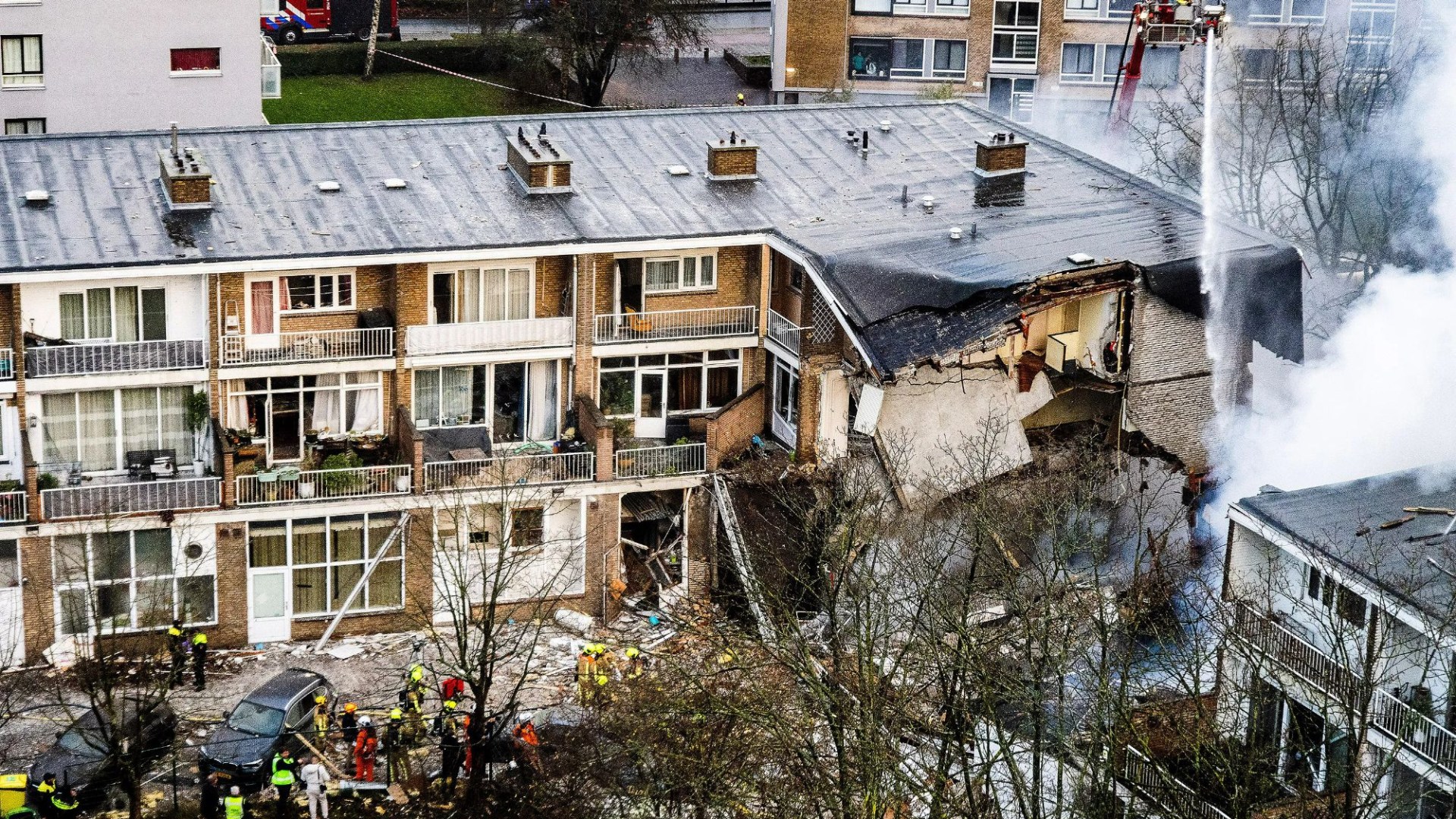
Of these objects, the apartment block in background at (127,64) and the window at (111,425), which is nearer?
the window at (111,425)

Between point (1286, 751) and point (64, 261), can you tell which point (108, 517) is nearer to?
point (64, 261)

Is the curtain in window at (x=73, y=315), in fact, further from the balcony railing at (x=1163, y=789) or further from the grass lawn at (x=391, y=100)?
the grass lawn at (x=391, y=100)

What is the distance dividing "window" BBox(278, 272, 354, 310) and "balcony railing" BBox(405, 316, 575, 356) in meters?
1.67

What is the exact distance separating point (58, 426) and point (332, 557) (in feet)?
19.9

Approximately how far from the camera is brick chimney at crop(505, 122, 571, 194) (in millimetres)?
44969

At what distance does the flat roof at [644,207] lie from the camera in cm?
4184

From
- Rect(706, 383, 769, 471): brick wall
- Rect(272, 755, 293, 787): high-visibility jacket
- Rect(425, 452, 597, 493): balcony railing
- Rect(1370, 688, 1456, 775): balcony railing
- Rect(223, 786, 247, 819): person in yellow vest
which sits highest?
Rect(706, 383, 769, 471): brick wall

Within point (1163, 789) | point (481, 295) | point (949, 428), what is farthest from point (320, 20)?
point (1163, 789)

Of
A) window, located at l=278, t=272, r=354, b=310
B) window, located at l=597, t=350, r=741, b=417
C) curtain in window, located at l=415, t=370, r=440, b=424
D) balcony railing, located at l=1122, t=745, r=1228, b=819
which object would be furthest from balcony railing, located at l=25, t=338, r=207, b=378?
balcony railing, located at l=1122, t=745, r=1228, b=819

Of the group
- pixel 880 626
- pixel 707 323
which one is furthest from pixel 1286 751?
pixel 707 323

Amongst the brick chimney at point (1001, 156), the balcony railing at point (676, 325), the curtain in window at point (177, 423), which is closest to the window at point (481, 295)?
the balcony railing at point (676, 325)

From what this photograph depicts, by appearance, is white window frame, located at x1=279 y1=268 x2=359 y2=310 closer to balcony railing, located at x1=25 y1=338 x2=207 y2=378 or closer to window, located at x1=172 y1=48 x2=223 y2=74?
balcony railing, located at x1=25 y1=338 x2=207 y2=378

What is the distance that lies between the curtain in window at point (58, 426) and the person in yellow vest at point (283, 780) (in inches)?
356

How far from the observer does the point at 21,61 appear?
59656mm
